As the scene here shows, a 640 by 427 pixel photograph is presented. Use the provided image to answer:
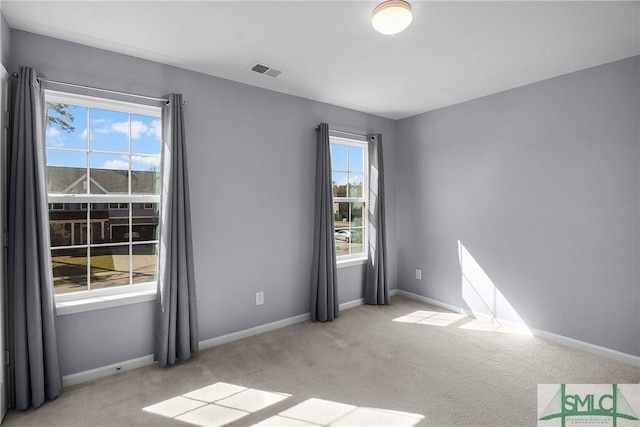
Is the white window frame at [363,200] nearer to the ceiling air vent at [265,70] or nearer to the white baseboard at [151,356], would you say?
the white baseboard at [151,356]

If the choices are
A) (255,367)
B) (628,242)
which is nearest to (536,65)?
(628,242)

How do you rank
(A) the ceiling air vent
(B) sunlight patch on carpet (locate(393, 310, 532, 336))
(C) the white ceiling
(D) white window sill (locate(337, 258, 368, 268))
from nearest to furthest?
(C) the white ceiling
(A) the ceiling air vent
(B) sunlight patch on carpet (locate(393, 310, 532, 336))
(D) white window sill (locate(337, 258, 368, 268))

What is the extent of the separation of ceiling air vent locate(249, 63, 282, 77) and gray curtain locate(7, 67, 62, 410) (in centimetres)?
157

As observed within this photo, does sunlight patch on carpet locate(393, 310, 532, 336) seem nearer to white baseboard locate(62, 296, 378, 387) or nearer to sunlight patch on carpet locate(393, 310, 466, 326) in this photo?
sunlight patch on carpet locate(393, 310, 466, 326)

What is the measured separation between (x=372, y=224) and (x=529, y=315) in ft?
6.47

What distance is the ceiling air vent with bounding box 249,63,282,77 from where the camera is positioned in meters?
2.84

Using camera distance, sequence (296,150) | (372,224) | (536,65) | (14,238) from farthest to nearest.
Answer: (372,224), (296,150), (536,65), (14,238)

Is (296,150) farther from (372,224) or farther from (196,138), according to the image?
(372,224)

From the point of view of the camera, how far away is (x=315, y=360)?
2760mm

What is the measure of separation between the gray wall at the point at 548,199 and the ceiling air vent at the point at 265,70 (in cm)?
223

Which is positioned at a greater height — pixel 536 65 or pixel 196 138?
pixel 536 65

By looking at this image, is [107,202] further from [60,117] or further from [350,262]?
[350,262]

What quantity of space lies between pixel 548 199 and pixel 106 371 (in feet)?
13.8

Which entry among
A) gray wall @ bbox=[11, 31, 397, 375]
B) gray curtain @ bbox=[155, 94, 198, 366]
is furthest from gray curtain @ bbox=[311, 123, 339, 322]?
gray curtain @ bbox=[155, 94, 198, 366]
